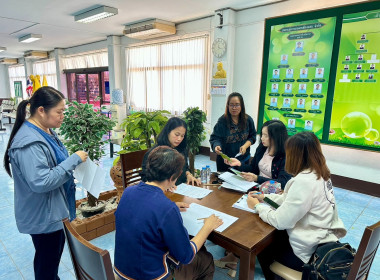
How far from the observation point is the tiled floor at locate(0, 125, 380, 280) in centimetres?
195

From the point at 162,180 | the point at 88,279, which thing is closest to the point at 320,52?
the point at 162,180

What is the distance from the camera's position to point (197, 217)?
135cm

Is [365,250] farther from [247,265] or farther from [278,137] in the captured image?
[278,137]

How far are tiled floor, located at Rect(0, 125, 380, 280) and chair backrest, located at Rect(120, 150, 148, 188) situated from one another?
0.65m

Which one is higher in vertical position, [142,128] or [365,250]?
[142,128]

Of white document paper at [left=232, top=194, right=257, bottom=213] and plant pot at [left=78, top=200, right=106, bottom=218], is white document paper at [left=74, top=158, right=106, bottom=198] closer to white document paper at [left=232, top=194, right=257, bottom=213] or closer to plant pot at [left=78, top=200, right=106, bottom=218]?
white document paper at [left=232, top=194, right=257, bottom=213]

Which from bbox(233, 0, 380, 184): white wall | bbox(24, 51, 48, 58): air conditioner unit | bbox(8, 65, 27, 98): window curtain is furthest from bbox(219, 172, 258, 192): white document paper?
bbox(8, 65, 27, 98): window curtain

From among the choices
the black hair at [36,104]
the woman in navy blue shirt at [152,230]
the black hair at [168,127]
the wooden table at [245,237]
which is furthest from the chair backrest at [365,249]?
the black hair at [36,104]

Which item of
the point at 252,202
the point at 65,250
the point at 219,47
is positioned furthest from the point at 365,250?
the point at 219,47

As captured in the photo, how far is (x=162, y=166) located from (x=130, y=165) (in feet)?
3.49

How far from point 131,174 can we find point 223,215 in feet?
3.31

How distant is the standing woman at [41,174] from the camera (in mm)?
1228

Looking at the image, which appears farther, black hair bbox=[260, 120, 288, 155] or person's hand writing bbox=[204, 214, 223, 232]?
black hair bbox=[260, 120, 288, 155]

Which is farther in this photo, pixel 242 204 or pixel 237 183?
pixel 237 183
